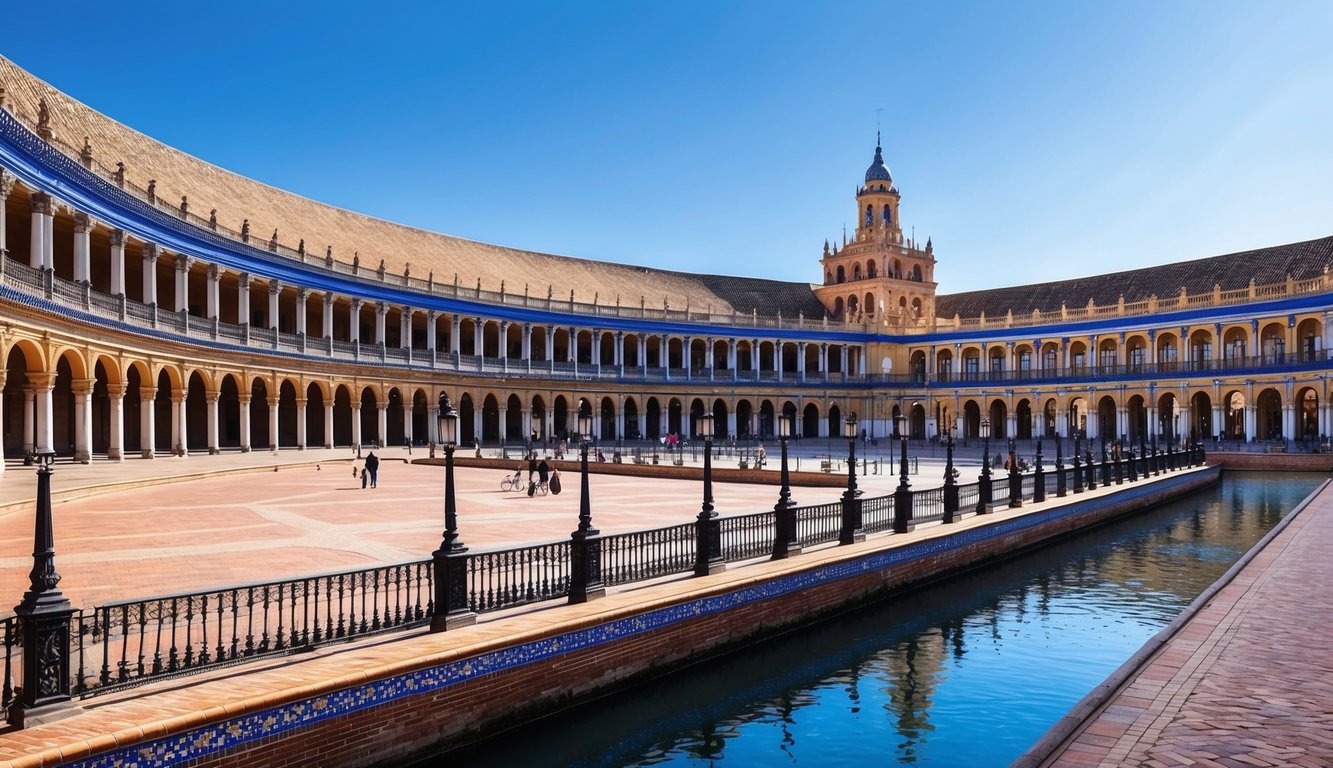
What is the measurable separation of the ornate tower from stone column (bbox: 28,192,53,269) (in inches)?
2569

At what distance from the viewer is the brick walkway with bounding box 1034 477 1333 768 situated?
23.2 ft

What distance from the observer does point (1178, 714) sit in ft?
25.9

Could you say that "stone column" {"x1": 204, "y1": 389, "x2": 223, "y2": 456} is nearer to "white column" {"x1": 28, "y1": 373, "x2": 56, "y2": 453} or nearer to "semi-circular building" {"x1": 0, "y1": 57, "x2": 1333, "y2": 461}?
"semi-circular building" {"x1": 0, "y1": 57, "x2": 1333, "y2": 461}

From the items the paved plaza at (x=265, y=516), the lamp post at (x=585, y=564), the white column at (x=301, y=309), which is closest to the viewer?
the lamp post at (x=585, y=564)

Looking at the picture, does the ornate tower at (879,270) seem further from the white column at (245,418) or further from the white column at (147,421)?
the white column at (147,421)

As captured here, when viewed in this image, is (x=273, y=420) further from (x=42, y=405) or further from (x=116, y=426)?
(x=42, y=405)

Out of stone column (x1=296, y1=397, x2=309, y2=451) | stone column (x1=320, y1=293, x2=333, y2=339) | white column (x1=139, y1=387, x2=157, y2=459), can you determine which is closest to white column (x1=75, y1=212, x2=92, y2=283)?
white column (x1=139, y1=387, x2=157, y2=459)

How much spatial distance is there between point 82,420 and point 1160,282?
71006 mm

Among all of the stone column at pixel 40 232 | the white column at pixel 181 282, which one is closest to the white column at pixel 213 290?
the white column at pixel 181 282

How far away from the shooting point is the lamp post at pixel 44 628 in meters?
6.95

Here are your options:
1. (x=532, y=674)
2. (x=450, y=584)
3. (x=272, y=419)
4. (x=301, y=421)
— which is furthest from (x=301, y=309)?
(x=532, y=674)

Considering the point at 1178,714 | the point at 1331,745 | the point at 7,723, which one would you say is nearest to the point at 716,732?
the point at 1178,714

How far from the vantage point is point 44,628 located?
277 inches

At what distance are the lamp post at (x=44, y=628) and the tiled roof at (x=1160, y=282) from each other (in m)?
73.3
